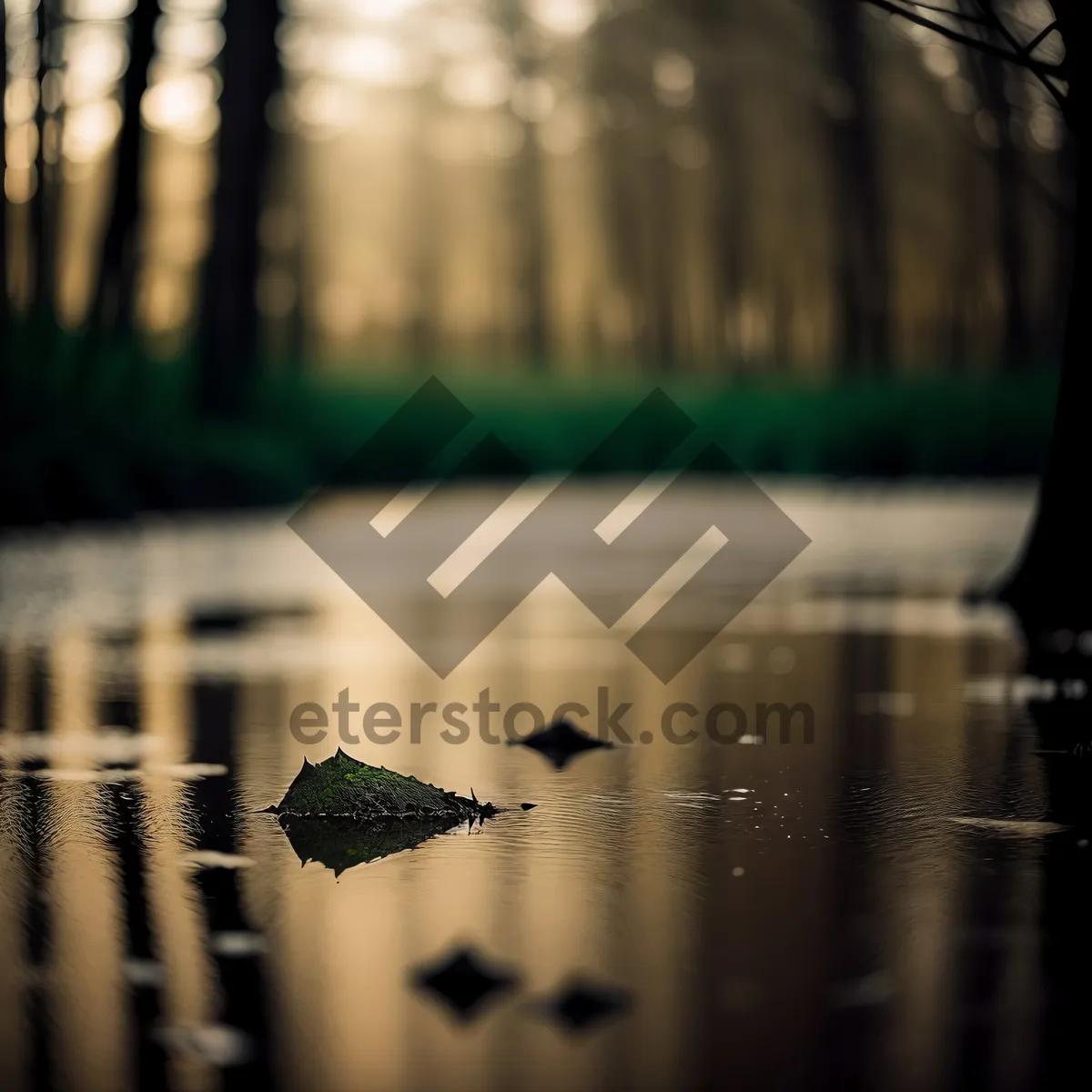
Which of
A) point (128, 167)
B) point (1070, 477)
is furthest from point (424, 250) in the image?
point (1070, 477)

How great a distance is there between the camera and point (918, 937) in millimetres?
4477

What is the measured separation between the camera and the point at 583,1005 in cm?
391

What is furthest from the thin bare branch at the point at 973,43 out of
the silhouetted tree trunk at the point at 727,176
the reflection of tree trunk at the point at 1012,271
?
the silhouetted tree trunk at the point at 727,176

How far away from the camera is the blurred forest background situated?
76.7 feet

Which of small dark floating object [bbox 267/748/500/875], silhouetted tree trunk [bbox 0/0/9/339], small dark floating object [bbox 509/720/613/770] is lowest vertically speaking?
small dark floating object [bbox 267/748/500/875]

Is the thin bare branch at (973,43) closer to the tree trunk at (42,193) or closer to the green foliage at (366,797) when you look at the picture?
the green foliage at (366,797)

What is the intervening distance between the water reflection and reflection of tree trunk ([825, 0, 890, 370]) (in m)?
26.2

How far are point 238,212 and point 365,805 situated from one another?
2179cm

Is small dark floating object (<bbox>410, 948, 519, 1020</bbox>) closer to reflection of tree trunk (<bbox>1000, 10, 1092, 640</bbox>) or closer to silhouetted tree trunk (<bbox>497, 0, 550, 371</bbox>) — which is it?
reflection of tree trunk (<bbox>1000, 10, 1092, 640</bbox>)

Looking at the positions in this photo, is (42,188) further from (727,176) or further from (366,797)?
(727,176)

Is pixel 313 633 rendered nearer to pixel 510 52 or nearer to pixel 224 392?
pixel 224 392

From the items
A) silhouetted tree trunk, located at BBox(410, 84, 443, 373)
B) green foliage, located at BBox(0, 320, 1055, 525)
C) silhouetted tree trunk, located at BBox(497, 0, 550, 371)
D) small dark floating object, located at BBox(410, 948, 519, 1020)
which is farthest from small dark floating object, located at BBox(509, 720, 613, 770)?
silhouetted tree trunk, located at BBox(410, 84, 443, 373)

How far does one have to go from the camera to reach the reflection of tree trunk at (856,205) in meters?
34.4

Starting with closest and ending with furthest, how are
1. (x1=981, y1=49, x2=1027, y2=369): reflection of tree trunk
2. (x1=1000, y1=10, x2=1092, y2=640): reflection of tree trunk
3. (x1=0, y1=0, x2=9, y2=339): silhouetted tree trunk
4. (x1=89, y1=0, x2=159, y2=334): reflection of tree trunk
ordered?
(x1=1000, y1=10, x2=1092, y2=640): reflection of tree trunk → (x1=0, y1=0, x2=9, y2=339): silhouetted tree trunk → (x1=89, y1=0, x2=159, y2=334): reflection of tree trunk → (x1=981, y1=49, x2=1027, y2=369): reflection of tree trunk
